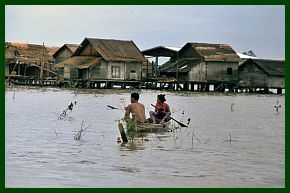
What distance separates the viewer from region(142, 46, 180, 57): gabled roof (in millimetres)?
45000

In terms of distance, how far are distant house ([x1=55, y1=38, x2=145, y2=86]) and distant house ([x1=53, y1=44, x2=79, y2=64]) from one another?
380 cm

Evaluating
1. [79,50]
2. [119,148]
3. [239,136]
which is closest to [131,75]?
[79,50]

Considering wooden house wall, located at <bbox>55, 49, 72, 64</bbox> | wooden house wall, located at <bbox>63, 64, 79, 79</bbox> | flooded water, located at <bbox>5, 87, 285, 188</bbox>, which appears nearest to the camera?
flooded water, located at <bbox>5, 87, 285, 188</bbox>

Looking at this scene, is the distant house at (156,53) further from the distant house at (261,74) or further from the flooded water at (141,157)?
the flooded water at (141,157)

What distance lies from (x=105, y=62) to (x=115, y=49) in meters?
1.59

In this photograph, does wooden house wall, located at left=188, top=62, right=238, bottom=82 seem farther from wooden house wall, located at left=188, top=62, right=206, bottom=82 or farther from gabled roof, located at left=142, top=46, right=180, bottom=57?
gabled roof, located at left=142, top=46, right=180, bottom=57

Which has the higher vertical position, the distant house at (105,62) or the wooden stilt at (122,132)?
the distant house at (105,62)

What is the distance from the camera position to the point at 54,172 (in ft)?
26.1

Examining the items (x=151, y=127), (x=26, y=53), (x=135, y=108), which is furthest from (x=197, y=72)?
(x=135, y=108)

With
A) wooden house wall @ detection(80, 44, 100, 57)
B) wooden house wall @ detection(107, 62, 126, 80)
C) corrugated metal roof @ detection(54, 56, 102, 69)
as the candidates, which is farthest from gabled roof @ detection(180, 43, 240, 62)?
corrugated metal roof @ detection(54, 56, 102, 69)

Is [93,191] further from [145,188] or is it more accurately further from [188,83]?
[188,83]

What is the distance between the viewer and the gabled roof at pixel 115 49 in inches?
1631

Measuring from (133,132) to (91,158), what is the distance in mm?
2543

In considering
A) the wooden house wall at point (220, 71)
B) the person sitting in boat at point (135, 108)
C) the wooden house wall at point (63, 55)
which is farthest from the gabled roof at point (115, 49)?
Result: the person sitting in boat at point (135, 108)
